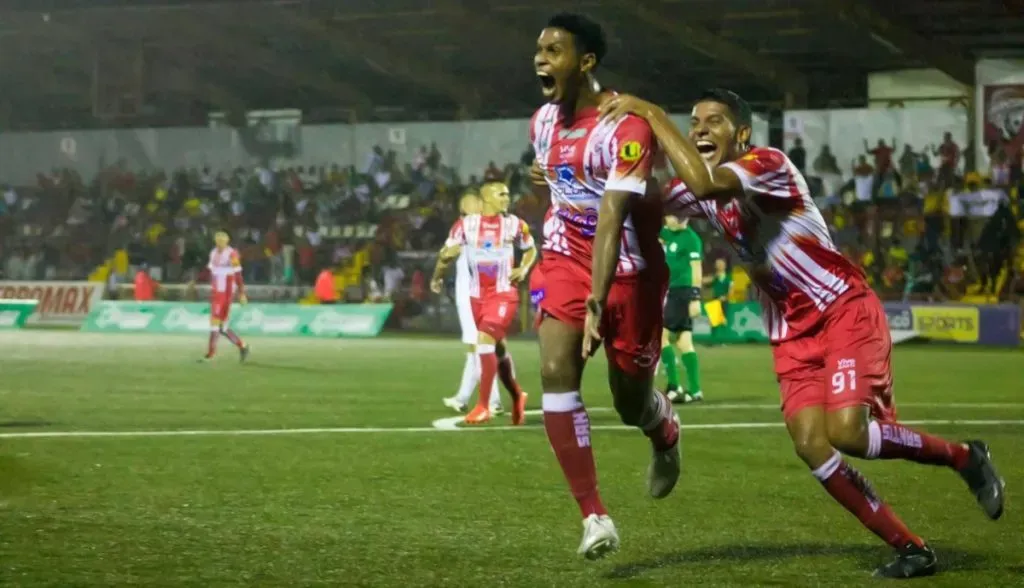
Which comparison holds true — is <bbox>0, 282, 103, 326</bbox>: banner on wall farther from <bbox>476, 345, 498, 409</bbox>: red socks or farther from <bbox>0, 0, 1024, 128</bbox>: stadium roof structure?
<bbox>476, 345, 498, 409</bbox>: red socks

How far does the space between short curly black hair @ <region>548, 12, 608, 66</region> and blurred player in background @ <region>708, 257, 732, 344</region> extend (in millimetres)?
18653

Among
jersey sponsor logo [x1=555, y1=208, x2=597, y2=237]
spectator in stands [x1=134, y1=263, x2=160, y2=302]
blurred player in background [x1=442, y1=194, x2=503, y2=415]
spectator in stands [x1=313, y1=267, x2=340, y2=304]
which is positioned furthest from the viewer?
spectator in stands [x1=134, y1=263, x2=160, y2=302]

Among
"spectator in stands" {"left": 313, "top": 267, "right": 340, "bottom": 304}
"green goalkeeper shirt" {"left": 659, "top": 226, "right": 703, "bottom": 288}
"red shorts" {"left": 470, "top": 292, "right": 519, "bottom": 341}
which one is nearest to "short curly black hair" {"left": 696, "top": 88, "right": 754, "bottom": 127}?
"red shorts" {"left": 470, "top": 292, "right": 519, "bottom": 341}

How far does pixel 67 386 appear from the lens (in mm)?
16859

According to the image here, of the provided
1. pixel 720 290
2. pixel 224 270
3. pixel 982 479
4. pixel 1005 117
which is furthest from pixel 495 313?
pixel 1005 117

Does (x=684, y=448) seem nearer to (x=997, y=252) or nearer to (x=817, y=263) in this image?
(x=817, y=263)

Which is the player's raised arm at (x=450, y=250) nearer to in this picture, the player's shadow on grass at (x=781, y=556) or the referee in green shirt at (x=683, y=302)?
the referee in green shirt at (x=683, y=302)

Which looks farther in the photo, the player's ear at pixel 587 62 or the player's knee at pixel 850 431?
the player's ear at pixel 587 62

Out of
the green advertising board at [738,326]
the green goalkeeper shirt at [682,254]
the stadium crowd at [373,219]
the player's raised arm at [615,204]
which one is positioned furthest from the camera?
the stadium crowd at [373,219]

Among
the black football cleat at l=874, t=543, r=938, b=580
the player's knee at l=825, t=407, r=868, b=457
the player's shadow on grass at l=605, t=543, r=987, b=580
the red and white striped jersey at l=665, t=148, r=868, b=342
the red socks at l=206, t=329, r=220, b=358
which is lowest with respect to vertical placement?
the red socks at l=206, t=329, r=220, b=358

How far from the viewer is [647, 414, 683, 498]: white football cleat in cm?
724

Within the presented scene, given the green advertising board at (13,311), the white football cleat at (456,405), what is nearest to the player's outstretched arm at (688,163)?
the green advertising board at (13,311)

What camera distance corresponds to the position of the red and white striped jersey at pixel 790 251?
6.12 meters

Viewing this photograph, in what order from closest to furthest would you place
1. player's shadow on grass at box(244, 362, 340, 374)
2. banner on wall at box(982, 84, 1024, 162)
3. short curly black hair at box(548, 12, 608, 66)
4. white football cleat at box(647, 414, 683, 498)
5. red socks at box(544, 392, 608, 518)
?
red socks at box(544, 392, 608, 518) → short curly black hair at box(548, 12, 608, 66) → white football cleat at box(647, 414, 683, 498) → player's shadow on grass at box(244, 362, 340, 374) → banner on wall at box(982, 84, 1024, 162)
